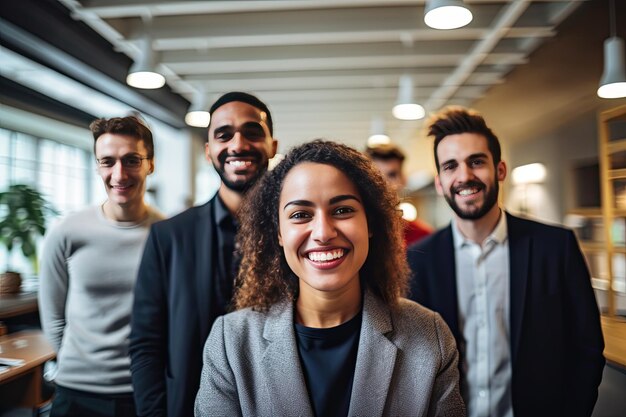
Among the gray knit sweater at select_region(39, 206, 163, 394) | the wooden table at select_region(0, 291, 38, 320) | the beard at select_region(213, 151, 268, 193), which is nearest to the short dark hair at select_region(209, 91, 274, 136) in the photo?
the beard at select_region(213, 151, 268, 193)

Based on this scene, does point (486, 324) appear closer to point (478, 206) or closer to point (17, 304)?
point (478, 206)

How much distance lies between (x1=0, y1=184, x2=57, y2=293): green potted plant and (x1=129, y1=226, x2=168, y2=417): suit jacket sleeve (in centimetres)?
27

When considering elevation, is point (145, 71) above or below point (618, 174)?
above

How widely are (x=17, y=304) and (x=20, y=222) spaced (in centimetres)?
22

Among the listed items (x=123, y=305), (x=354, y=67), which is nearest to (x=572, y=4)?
(x=354, y=67)

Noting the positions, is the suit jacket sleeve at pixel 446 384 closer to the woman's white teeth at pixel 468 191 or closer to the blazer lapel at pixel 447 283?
the blazer lapel at pixel 447 283

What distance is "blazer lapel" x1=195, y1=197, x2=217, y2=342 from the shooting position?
1181 millimetres

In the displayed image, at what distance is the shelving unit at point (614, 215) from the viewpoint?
3.92 feet

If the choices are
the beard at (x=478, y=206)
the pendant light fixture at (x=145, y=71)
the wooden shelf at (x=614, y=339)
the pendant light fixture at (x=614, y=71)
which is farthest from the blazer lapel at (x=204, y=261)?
the pendant light fixture at (x=614, y=71)

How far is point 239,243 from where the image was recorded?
1.19 meters

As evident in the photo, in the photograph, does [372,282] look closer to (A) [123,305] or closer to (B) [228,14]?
(A) [123,305]

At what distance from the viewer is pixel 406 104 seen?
6.70 feet

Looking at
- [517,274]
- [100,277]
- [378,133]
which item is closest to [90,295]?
[100,277]

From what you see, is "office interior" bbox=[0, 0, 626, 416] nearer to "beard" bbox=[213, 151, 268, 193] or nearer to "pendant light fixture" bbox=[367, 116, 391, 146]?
"beard" bbox=[213, 151, 268, 193]
